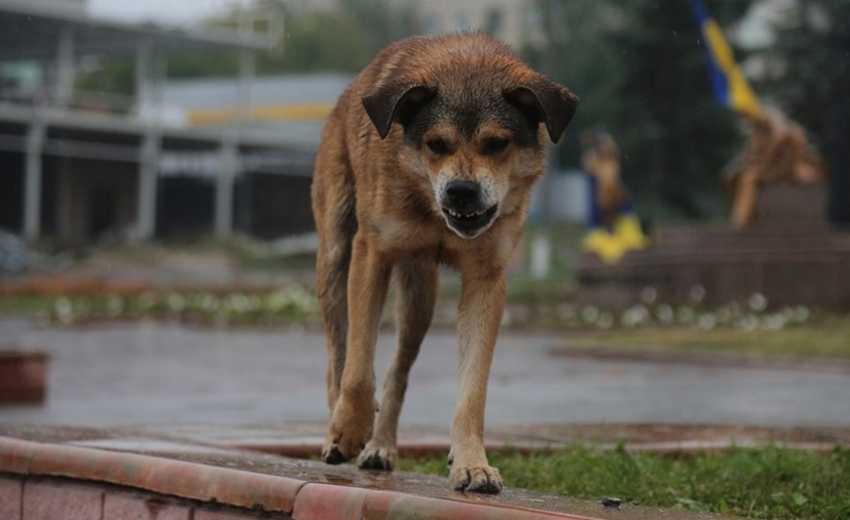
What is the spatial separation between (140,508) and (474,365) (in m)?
1.27

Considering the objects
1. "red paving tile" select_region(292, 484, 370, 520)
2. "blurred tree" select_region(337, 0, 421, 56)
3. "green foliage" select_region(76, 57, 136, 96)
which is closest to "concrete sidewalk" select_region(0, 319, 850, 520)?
"red paving tile" select_region(292, 484, 370, 520)

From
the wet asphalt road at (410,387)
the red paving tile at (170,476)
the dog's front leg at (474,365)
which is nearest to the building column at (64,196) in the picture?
the wet asphalt road at (410,387)

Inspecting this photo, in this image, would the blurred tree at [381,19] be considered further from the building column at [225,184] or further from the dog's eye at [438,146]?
the dog's eye at [438,146]

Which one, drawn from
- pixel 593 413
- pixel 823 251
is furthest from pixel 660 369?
pixel 823 251

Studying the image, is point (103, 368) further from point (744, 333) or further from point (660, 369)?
point (744, 333)

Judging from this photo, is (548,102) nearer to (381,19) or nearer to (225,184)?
(225,184)

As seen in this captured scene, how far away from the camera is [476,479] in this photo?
5121 mm

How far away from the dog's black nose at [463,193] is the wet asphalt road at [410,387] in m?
4.83

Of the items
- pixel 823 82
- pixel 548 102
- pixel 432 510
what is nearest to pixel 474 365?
pixel 548 102

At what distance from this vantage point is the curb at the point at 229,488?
4582mm

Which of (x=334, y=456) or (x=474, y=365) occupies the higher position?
(x=474, y=365)

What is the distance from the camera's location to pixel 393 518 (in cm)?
467

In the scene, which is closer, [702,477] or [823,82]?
[702,477]

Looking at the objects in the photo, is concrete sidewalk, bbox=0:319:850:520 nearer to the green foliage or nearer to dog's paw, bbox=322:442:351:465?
dog's paw, bbox=322:442:351:465
